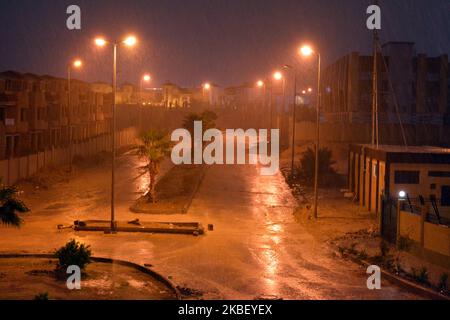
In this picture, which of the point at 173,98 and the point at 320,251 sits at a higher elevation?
the point at 173,98

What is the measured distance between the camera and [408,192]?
26.6 meters

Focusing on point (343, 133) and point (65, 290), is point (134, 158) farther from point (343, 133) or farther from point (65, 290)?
point (65, 290)

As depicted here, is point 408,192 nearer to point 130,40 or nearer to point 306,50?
point 306,50

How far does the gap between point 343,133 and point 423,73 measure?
14206 millimetres

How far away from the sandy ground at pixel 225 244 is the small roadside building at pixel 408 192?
2.37 meters

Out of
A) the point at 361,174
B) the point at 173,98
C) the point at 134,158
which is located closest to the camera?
the point at 361,174

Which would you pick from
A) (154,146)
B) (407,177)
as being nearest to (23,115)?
(154,146)

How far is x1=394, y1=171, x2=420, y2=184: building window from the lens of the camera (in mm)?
26656

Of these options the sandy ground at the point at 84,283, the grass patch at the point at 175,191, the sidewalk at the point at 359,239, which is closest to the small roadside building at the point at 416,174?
the sidewalk at the point at 359,239

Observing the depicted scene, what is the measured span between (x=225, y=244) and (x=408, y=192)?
350 inches

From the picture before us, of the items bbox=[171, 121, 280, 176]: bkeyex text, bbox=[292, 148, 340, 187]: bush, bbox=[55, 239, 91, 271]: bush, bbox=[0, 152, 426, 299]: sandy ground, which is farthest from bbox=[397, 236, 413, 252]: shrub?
bbox=[171, 121, 280, 176]: bkeyex text

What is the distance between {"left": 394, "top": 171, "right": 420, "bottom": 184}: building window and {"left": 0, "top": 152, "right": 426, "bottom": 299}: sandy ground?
4373 millimetres

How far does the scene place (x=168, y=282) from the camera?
51.5 feet
